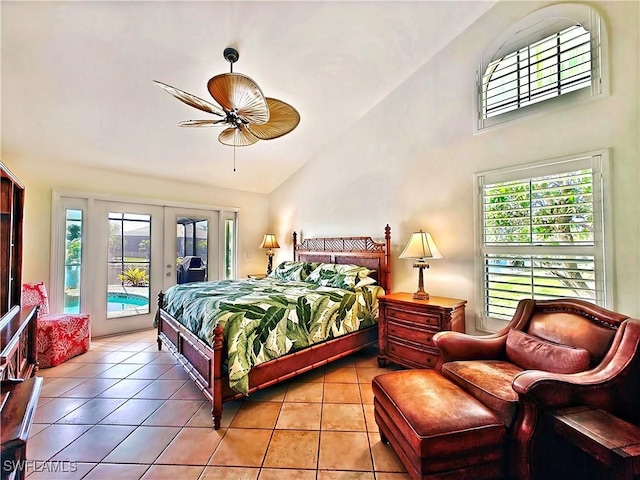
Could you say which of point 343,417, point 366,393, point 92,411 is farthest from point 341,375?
point 92,411

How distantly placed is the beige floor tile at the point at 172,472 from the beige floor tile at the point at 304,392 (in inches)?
35.5

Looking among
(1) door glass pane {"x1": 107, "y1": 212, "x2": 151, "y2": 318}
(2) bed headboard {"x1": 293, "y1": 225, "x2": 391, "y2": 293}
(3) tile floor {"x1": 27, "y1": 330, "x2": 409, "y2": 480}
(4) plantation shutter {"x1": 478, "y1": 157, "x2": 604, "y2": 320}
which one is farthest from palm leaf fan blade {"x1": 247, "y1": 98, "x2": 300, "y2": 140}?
(1) door glass pane {"x1": 107, "y1": 212, "x2": 151, "y2": 318}

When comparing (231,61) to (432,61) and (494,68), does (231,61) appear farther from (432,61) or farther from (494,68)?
(494,68)

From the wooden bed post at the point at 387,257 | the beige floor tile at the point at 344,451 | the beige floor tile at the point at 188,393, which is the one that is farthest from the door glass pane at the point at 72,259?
the wooden bed post at the point at 387,257

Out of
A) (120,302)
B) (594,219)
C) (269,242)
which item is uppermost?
(594,219)

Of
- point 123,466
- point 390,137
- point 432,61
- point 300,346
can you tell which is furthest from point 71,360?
point 432,61

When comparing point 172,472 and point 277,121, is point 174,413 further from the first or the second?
point 277,121

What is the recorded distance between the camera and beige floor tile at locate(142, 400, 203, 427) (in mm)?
2136

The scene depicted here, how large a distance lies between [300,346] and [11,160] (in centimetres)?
408

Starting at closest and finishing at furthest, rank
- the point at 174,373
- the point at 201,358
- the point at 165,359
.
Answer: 1. the point at 201,358
2. the point at 174,373
3. the point at 165,359

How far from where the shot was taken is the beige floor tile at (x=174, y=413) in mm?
2136

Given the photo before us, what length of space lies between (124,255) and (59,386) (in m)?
2.03

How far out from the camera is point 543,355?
182 centimetres

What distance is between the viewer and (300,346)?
2.62m
